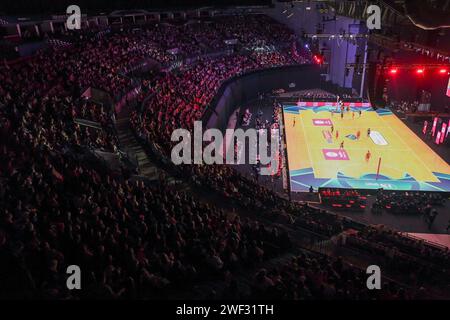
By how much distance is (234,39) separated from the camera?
44062mm

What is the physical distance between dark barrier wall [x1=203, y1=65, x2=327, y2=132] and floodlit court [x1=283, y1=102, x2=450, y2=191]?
4555 millimetres

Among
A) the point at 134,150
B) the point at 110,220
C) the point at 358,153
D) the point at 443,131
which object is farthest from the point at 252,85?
the point at 110,220

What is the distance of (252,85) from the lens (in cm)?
4094

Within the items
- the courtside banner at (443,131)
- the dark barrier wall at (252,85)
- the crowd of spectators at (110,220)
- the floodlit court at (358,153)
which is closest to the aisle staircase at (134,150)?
the crowd of spectators at (110,220)

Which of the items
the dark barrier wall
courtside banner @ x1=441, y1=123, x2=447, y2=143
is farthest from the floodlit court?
the dark barrier wall

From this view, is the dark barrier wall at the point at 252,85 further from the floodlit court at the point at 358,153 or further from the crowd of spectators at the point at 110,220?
the crowd of spectators at the point at 110,220

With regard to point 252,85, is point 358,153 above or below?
below

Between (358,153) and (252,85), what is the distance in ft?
50.0

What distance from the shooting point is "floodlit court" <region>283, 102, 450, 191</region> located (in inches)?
994

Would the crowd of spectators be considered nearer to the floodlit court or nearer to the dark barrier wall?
the floodlit court

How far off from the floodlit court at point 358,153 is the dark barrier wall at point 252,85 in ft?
14.9

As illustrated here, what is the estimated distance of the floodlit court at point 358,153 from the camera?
25.2 m

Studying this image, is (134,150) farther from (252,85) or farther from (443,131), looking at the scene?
(252,85)

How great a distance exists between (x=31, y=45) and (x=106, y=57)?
16.8ft
